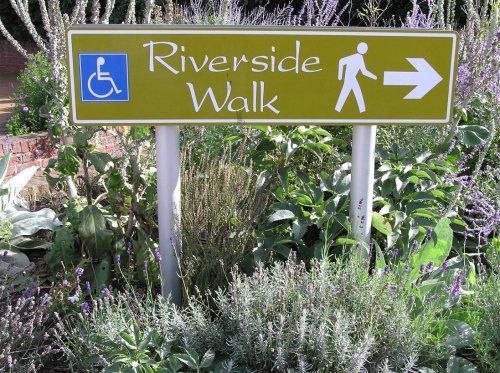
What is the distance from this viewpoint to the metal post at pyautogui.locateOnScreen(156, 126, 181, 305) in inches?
91.6

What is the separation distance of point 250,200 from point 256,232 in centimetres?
15

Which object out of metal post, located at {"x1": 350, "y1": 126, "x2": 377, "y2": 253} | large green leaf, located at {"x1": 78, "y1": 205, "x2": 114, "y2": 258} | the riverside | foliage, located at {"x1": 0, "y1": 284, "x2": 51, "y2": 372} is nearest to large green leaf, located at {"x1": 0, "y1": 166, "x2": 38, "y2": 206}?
large green leaf, located at {"x1": 78, "y1": 205, "x2": 114, "y2": 258}

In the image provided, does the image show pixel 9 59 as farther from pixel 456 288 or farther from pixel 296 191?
pixel 456 288

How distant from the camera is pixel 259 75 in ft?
7.17

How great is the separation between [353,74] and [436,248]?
2.91 ft

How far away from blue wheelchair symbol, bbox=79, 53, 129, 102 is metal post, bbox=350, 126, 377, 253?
937 mm

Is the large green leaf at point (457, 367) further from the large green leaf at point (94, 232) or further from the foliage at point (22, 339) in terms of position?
the large green leaf at point (94, 232)

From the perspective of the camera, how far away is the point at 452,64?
2.23 metres

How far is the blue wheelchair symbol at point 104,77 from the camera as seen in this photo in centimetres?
212

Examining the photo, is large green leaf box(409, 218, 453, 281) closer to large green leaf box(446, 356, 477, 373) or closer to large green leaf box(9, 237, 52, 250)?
large green leaf box(446, 356, 477, 373)

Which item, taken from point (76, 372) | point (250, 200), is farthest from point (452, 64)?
point (76, 372)

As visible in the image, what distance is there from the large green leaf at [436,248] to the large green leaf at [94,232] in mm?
1390

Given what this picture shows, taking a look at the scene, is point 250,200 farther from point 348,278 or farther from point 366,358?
point 366,358

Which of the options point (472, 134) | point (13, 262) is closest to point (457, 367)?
point (472, 134)
